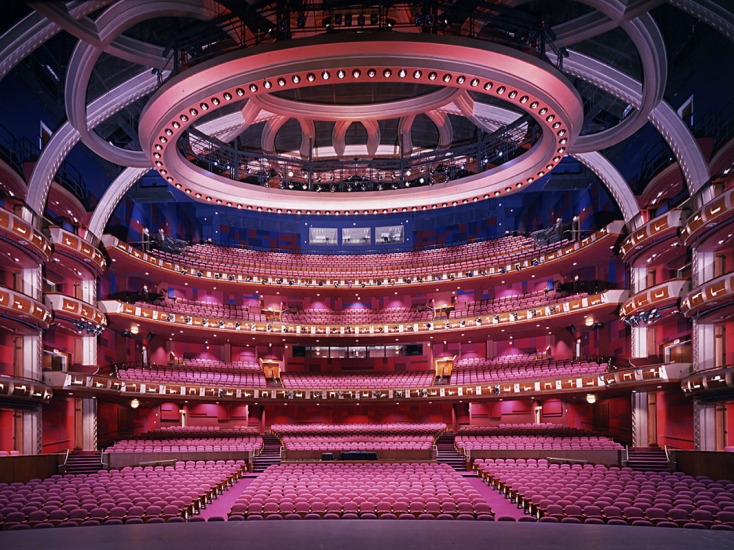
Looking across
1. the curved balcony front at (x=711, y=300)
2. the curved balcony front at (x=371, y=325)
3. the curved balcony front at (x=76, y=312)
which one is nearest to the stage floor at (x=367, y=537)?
the curved balcony front at (x=711, y=300)

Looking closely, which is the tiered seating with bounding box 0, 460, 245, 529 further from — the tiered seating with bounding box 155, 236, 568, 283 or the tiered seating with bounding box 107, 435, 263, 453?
the tiered seating with bounding box 155, 236, 568, 283

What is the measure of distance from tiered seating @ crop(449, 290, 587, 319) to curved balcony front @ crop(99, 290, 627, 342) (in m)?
0.88

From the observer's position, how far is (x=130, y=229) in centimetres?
3041

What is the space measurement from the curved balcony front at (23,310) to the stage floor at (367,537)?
587 inches

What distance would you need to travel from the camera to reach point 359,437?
1059 inches

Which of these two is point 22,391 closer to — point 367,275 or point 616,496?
point 616,496

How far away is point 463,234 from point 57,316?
1050 inches

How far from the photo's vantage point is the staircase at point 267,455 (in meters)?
22.7

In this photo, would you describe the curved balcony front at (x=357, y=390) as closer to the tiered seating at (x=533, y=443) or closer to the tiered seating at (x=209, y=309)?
the tiered seating at (x=533, y=443)

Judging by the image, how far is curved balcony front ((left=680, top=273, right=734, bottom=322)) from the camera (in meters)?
16.9

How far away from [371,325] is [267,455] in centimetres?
1085

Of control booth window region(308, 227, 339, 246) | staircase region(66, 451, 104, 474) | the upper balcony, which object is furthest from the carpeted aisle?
control booth window region(308, 227, 339, 246)

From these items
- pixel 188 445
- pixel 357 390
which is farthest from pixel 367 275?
pixel 188 445

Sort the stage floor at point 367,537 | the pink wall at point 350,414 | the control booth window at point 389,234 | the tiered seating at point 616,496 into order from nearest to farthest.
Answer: the stage floor at point 367,537
the tiered seating at point 616,496
the pink wall at point 350,414
the control booth window at point 389,234
